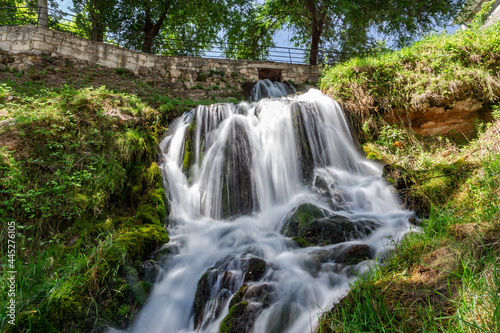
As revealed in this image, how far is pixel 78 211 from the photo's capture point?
3777 millimetres

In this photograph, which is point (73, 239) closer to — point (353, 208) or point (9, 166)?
point (9, 166)

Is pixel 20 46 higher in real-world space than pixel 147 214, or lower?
higher

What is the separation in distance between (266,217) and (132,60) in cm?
875

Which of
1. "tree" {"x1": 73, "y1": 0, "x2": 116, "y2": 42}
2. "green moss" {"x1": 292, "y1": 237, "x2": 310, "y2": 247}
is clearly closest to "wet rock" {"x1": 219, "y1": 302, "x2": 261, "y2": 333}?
"green moss" {"x1": 292, "y1": 237, "x2": 310, "y2": 247}

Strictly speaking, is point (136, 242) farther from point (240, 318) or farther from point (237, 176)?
point (237, 176)

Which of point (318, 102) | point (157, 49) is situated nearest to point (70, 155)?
point (318, 102)

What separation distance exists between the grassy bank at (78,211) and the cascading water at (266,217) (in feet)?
1.34

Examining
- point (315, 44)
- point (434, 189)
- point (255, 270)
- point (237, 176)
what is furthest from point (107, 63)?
point (434, 189)

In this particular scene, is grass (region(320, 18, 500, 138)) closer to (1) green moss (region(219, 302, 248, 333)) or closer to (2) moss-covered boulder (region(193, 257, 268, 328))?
(2) moss-covered boulder (region(193, 257, 268, 328))

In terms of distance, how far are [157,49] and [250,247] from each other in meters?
13.6

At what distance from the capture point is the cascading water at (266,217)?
2.83m

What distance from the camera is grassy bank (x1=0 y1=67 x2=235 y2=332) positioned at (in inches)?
106

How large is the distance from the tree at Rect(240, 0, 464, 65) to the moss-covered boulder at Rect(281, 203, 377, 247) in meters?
9.29

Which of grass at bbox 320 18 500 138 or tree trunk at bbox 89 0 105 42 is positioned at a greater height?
tree trunk at bbox 89 0 105 42
